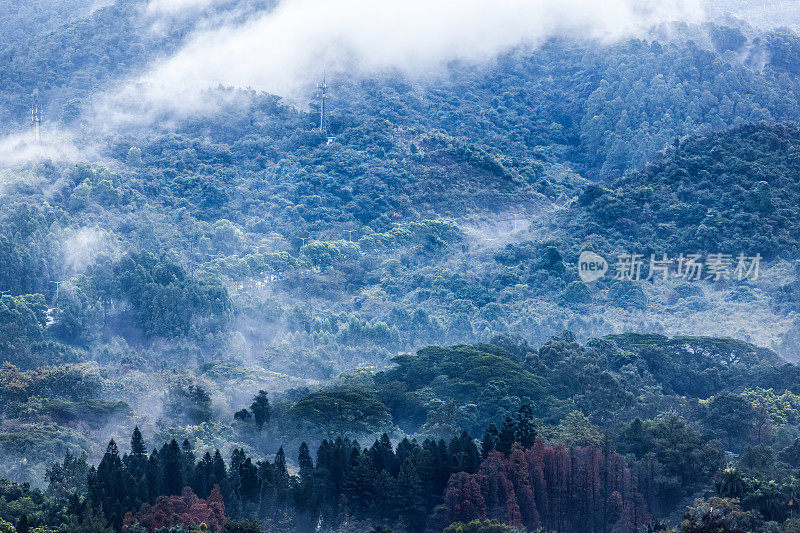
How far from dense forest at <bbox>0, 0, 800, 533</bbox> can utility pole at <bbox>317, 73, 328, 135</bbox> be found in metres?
0.28

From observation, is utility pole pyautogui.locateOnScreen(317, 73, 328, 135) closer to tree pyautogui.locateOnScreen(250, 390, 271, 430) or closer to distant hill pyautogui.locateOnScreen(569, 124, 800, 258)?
distant hill pyautogui.locateOnScreen(569, 124, 800, 258)

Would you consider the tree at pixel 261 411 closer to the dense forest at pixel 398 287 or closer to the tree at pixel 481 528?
the dense forest at pixel 398 287

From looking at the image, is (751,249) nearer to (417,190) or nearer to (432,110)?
(417,190)

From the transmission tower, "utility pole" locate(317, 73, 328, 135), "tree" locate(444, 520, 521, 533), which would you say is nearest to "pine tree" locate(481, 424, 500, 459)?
"tree" locate(444, 520, 521, 533)

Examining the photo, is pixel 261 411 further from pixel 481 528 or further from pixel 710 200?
pixel 710 200

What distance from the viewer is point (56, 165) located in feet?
309

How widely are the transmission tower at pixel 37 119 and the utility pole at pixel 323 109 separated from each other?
22271 millimetres

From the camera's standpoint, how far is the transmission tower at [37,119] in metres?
103

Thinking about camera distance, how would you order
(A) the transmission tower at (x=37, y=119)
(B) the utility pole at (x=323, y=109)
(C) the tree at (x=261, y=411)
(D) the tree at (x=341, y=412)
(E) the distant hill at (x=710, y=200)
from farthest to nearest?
(B) the utility pole at (x=323, y=109)
(A) the transmission tower at (x=37, y=119)
(E) the distant hill at (x=710, y=200)
(C) the tree at (x=261, y=411)
(D) the tree at (x=341, y=412)

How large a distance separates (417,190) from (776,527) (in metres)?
59.6

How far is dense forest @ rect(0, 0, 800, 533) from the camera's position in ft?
164

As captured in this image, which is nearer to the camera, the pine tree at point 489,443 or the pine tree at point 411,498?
the pine tree at point 411,498

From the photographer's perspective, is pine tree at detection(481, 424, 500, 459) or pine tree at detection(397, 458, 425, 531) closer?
pine tree at detection(397, 458, 425, 531)

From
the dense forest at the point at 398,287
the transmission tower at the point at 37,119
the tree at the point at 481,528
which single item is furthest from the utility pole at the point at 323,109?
the tree at the point at 481,528
